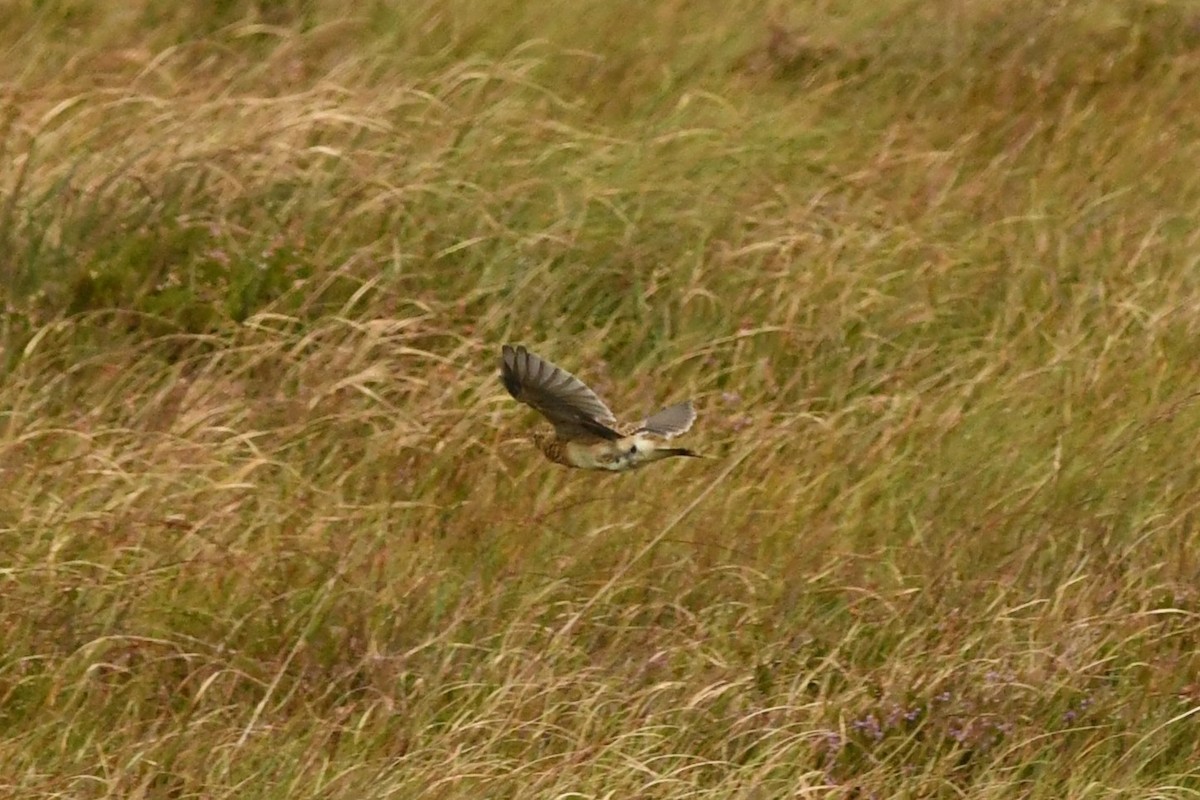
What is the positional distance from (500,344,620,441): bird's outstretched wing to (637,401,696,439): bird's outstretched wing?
5.6 inches

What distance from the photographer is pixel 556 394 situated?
3350mm

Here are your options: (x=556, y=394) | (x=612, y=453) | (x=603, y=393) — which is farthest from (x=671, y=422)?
(x=603, y=393)

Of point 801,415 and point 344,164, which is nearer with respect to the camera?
point 801,415

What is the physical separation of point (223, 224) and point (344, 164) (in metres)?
0.35

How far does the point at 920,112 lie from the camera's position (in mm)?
5898

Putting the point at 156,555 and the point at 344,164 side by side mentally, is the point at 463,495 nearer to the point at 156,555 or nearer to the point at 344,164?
the point at 156,555

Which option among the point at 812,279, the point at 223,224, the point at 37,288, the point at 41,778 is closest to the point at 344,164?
the point at 223,224

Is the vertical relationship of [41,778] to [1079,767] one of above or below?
above

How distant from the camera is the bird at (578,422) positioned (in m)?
3.29

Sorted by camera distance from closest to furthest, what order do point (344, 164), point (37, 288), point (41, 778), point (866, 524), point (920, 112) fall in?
point (41, 778) < point (866, 524) < point (37, 288) < point (344, 164) < point (920, 112)

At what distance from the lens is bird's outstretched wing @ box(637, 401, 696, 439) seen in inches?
141

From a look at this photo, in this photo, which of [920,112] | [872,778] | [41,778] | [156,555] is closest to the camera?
[41,778]

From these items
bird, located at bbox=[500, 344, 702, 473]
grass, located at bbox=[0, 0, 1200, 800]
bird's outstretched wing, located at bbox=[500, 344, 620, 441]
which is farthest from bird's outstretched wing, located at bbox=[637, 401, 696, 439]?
grass, located at bbox=[0, 0, 1200, 800]

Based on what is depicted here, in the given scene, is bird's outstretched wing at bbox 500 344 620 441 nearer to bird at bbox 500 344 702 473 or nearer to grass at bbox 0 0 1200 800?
bird at bbox 500 344 702 473
